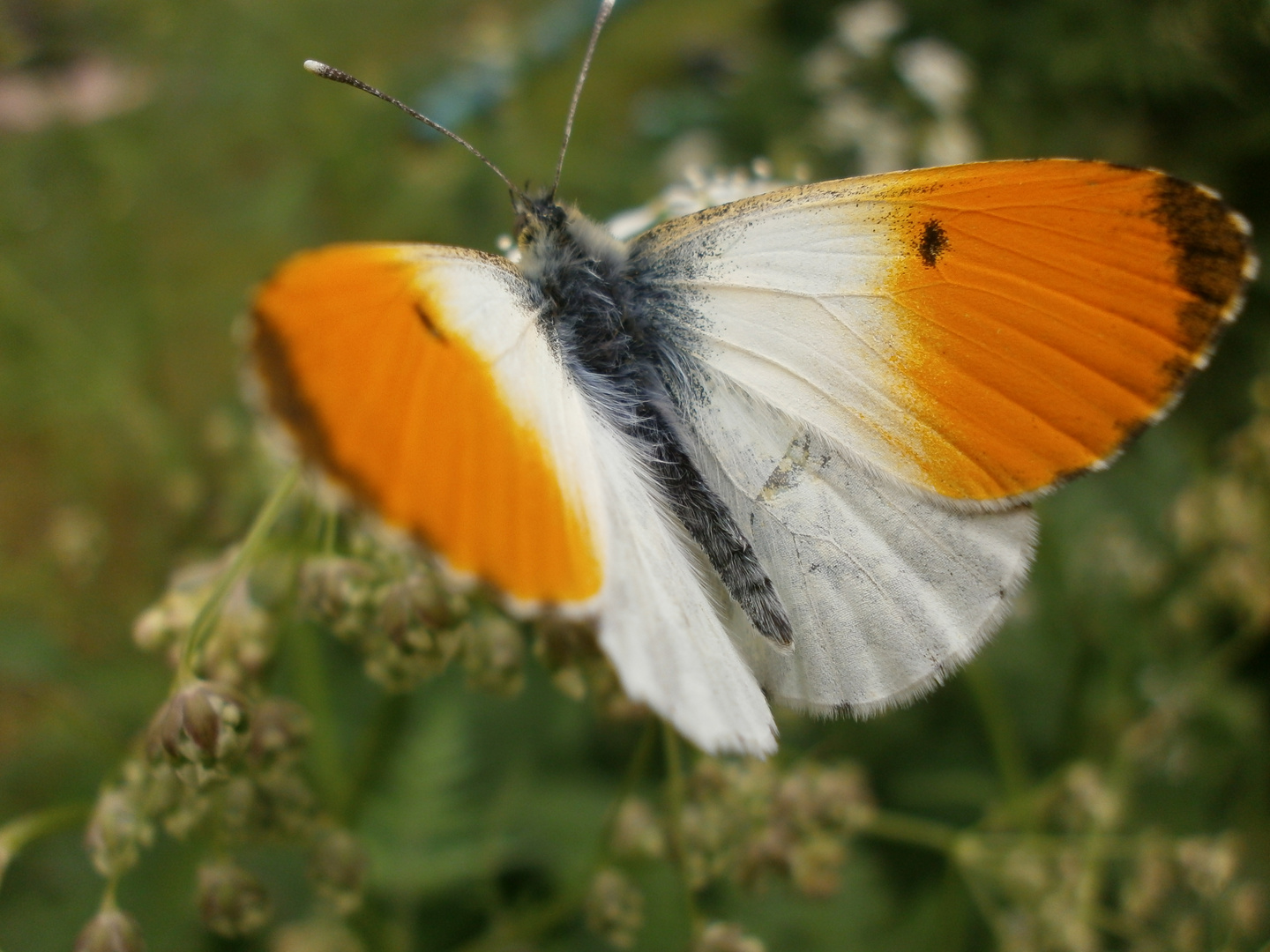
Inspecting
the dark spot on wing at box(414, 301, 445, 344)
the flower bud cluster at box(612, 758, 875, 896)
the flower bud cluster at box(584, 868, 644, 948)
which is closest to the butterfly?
the dark spot on wing at box(414, 301, 445, 344)

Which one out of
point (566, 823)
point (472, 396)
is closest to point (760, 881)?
point (566, 823)

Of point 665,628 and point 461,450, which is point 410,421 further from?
point 665,628

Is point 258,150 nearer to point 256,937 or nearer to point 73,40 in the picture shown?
point 73,40

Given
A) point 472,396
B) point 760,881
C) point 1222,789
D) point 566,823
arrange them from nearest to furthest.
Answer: point 472,396 < point 760,881 < point 566,823 < point 1222,789

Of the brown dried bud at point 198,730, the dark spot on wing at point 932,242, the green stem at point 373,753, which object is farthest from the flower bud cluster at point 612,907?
the dark spot on wing at point 932,242

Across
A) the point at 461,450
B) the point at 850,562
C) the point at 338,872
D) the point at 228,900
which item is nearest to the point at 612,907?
the point at 338,872

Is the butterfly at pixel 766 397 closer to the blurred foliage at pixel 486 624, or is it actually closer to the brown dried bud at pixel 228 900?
the blurred foliage at pixel 486 624
